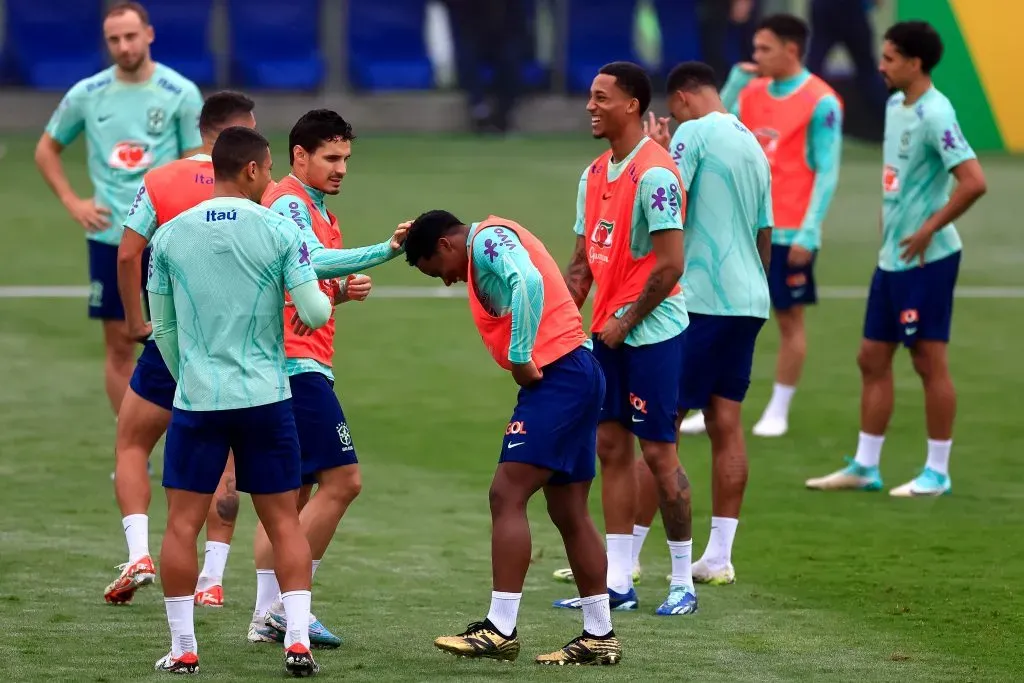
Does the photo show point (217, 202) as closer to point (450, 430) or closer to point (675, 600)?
point (675, 600)

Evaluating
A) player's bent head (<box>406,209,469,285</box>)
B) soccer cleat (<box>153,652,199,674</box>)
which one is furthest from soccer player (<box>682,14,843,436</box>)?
soccer cleat (<box>153,652,199,674</box>)

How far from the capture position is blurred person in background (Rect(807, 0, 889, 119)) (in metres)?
27.0

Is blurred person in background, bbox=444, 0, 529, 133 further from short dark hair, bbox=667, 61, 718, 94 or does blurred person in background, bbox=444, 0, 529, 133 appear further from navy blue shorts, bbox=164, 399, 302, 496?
navy blue shorts, bbox=164, 399, 302, 496

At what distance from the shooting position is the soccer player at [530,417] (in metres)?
6.87

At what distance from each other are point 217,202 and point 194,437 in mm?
846

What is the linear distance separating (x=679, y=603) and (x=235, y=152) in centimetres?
275

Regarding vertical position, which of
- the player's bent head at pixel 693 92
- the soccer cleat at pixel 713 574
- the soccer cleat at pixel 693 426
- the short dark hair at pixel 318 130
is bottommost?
the soccer cleat at pixel 693 426

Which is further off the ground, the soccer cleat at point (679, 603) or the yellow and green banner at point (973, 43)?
the yellow and green banner at point (973, 43)

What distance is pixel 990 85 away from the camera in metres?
27.2

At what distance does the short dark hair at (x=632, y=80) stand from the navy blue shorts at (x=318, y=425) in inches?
70.5

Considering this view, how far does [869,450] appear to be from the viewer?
10.6 m

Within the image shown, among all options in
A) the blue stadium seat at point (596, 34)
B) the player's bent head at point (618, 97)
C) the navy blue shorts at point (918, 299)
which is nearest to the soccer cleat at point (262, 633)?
the player's bent head at point (618, 97)

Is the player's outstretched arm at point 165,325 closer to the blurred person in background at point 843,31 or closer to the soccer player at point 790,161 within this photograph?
the soccer player at point 790,161

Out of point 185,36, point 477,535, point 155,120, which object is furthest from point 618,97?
point 185,36
